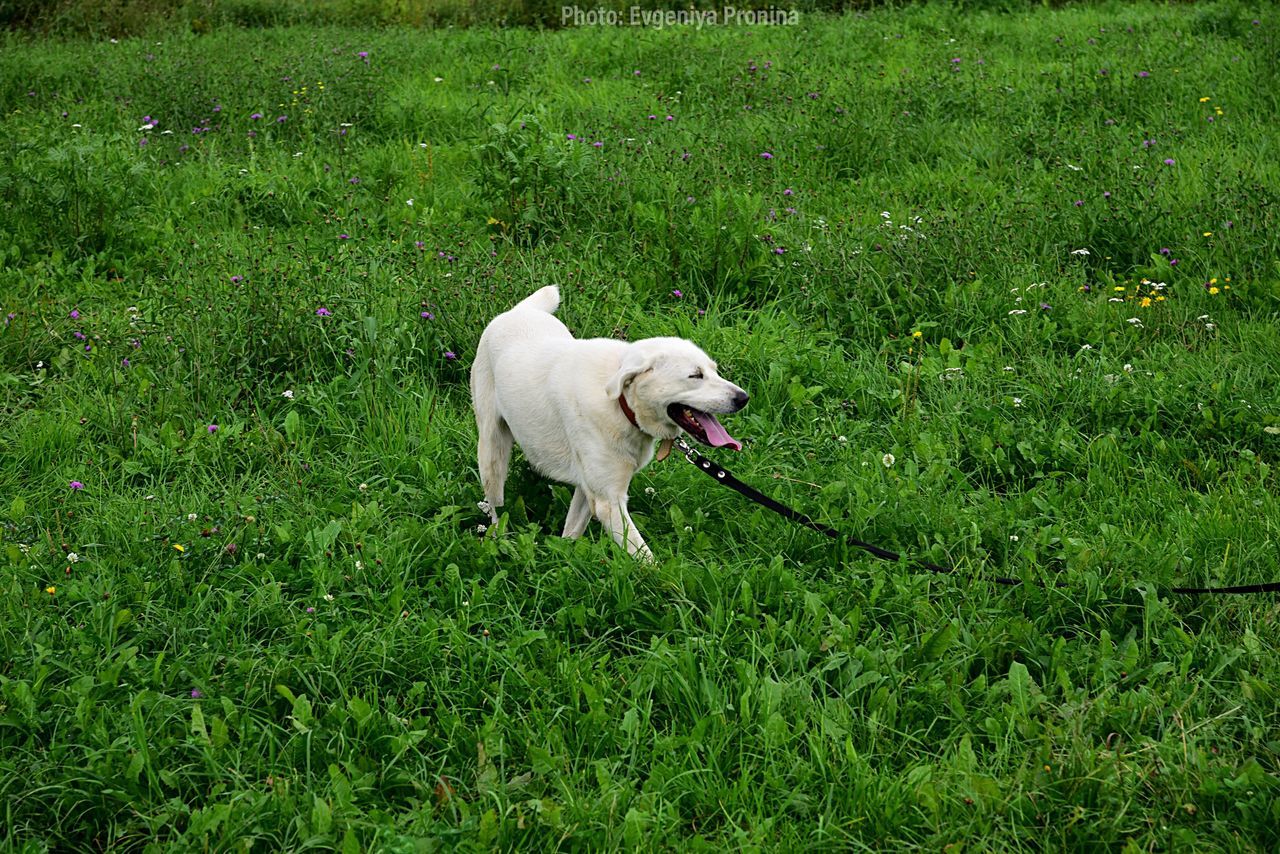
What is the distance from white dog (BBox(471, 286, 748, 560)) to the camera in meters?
3.70

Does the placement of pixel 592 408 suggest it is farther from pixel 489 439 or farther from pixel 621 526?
pixel 489 439

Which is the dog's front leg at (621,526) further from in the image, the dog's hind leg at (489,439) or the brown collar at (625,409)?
the dog's hind leg at (489,439)

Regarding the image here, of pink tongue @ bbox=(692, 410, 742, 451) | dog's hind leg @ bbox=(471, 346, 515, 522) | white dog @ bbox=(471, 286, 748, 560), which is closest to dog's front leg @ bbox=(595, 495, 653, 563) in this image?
white dog @ bbox=(471, 286, 748, 560)

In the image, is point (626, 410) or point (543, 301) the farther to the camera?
point (543, 301)

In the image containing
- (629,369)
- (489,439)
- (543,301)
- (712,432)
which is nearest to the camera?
(629,369)

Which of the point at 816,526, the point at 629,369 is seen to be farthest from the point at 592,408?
the point at 816,526

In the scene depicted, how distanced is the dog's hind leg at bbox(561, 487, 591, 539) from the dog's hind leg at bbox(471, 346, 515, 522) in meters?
0.30

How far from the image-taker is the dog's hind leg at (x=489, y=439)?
14.1 feet

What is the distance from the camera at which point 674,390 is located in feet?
12.1

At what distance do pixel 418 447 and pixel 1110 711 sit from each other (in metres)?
2.97

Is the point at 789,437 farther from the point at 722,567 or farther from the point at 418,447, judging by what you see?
the point at 418,447

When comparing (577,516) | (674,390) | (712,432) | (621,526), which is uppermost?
(674,390)

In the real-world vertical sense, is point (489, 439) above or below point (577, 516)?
above

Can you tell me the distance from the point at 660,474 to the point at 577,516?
0.47 metres
